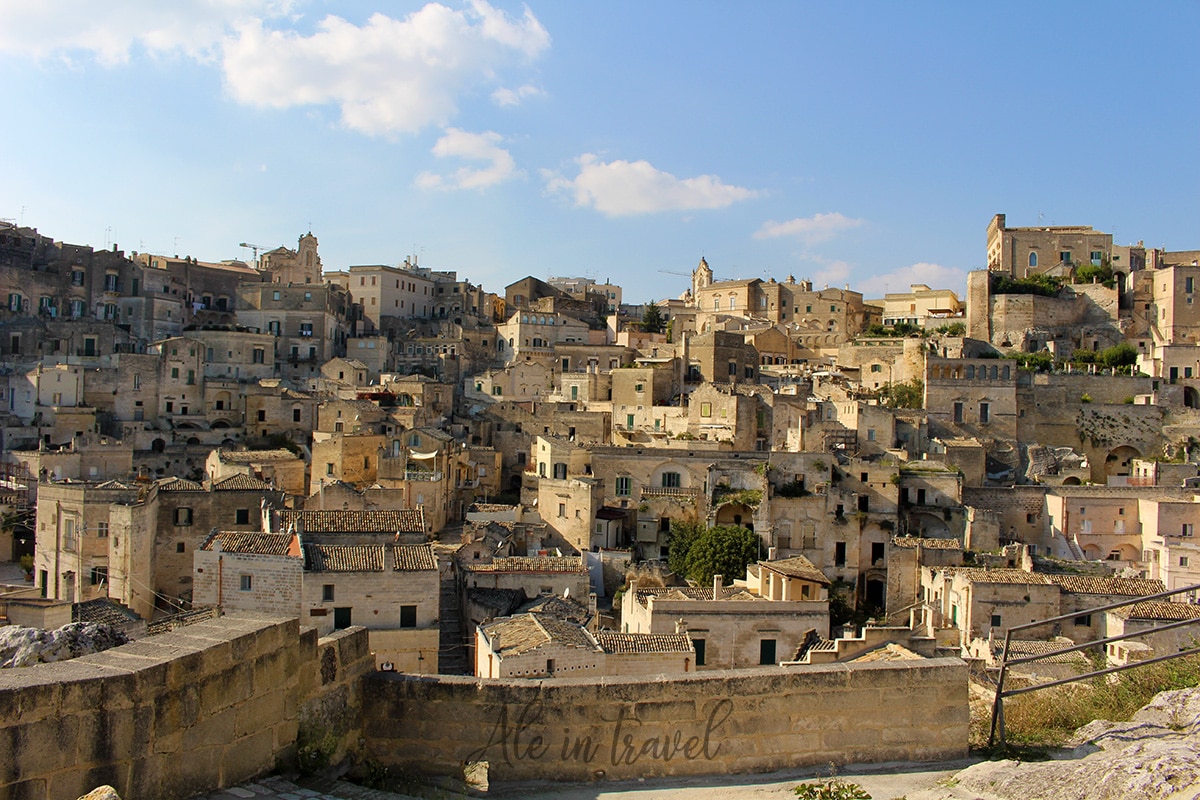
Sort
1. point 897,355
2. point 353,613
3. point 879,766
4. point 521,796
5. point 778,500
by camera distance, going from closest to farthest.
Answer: point 521,796 → point 879,766 → point 353,613 → point 778,500 → point 897,355

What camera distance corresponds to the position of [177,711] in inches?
208

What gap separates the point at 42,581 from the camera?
25938 mm

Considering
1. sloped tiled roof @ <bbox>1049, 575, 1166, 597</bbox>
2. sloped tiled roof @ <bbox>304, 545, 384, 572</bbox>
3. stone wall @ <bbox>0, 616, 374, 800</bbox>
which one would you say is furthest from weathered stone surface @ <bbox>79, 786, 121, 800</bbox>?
sloped tiled roof @ <bbox>1049, 575, 1166, 597</bbox>

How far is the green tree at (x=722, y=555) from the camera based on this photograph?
1166 inches

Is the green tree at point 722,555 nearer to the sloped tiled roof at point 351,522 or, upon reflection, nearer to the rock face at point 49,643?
the sloped tiled roof at point 351,522

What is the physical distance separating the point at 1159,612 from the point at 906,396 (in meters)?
19.4

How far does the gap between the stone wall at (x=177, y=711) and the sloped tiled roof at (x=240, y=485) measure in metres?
21.6

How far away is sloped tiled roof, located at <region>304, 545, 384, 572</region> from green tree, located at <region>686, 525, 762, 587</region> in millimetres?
12083

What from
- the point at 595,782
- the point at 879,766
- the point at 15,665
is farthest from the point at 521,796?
the point at 15,665

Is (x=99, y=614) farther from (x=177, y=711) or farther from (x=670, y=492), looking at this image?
(x=670, y=492)

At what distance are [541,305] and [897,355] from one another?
21.5m

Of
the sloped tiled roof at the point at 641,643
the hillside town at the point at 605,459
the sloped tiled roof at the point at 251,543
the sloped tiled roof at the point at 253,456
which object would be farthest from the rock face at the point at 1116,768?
the sloped tiled roof at the point at 253,456

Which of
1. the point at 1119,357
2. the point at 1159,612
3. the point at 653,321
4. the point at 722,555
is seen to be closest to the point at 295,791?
the point at 1159,612

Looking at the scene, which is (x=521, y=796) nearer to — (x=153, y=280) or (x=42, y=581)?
(x=42, y=581)
